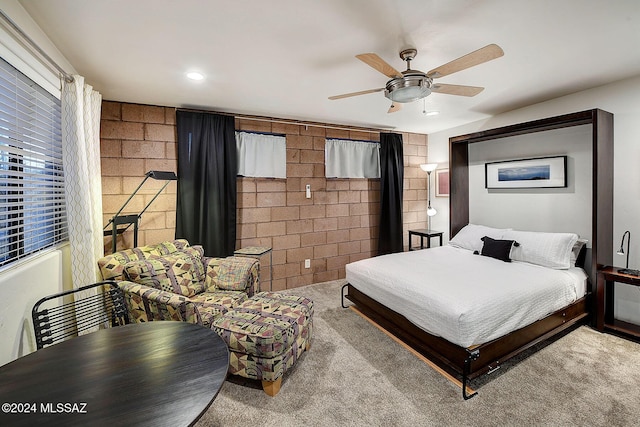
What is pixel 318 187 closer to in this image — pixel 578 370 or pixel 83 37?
pixel 83 37

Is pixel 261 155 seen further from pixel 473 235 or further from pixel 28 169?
pixel 473 235

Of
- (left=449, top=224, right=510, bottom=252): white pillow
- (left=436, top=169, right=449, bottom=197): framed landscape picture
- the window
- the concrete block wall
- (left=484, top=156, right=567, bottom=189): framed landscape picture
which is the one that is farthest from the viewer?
(left=436, top=169, right=449, bottom=197): framed landscape picture

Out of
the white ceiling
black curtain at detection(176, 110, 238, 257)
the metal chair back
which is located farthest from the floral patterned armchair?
the white ceiling

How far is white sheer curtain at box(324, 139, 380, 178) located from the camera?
Answer: 4230 millimetres

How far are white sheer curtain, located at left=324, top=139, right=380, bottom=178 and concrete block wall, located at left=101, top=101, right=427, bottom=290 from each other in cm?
11

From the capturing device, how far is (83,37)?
1863 millimetres

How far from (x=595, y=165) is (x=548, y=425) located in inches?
93.8

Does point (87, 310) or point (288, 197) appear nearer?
point (87, 310)

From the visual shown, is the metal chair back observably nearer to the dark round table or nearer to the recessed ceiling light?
the dark round table

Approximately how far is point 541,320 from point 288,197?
3068 mm

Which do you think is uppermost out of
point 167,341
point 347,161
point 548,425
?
point 347,161

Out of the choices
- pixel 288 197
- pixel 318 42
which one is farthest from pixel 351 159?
pixel 318 42

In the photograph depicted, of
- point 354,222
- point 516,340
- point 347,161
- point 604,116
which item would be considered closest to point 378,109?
point 347,161

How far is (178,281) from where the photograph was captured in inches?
94.9
